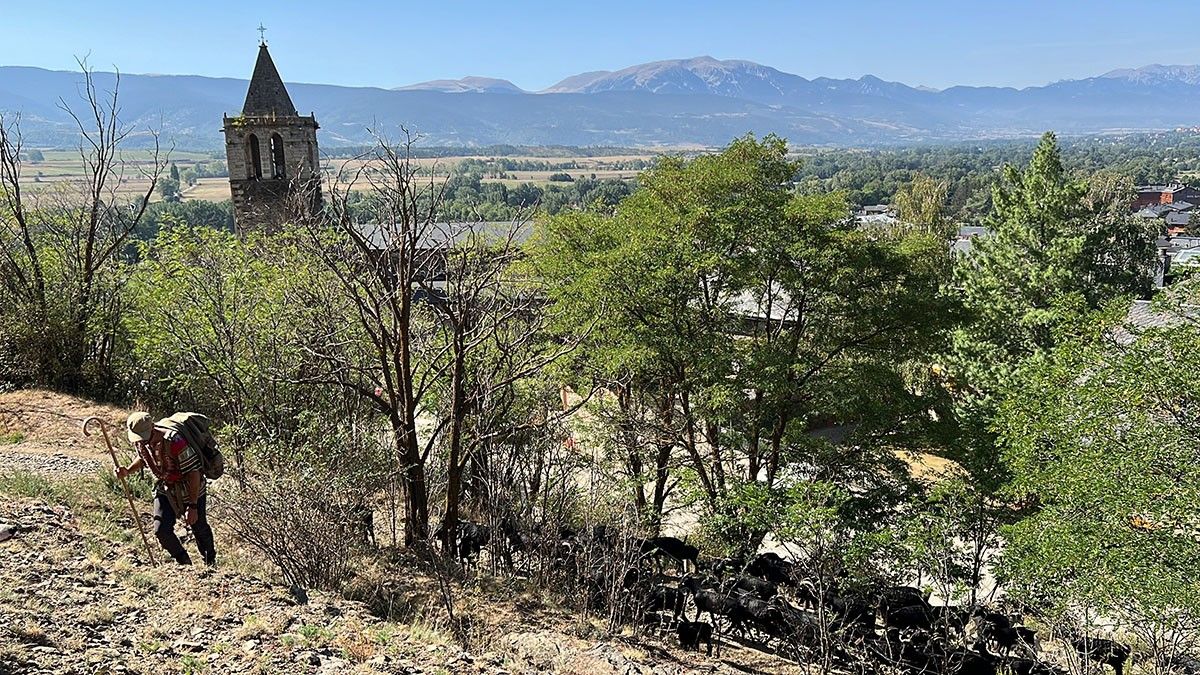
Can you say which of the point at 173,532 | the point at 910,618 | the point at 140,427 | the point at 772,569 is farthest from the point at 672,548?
the point at 140,427

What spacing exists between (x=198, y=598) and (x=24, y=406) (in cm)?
923

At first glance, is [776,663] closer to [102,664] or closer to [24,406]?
[102,664]

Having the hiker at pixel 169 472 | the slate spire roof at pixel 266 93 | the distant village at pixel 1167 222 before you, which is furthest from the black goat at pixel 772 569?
the slate spire roof at pixel 266 93

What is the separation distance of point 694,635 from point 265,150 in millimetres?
26230

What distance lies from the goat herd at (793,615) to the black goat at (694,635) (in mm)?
12

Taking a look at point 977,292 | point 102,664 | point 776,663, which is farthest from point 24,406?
point 977,292

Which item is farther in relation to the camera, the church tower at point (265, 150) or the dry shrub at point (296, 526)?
the church tower at point (265, 150)

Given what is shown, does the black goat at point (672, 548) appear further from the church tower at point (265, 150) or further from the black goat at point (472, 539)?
the church tower at point (265, 150)

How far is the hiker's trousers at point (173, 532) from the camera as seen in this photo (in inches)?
297

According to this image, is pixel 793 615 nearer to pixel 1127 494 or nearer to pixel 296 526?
pixel 1127 494

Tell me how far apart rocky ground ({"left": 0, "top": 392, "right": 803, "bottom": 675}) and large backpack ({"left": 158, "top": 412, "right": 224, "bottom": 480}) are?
3.21 ft

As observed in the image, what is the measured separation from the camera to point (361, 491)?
966 cm

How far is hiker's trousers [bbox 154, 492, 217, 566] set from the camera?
7.53 metres

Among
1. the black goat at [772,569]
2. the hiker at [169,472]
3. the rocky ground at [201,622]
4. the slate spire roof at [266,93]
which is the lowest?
the black goat at [772,569]
